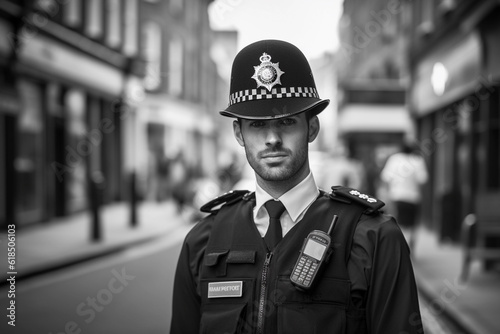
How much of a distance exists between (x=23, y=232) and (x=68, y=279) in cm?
495

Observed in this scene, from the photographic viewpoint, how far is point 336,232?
1957 millimetres

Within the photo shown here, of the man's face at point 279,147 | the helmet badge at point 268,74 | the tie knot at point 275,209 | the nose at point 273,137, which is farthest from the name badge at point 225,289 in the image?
the helmet badge at point 268,74

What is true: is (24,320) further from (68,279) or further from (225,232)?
(225,232)

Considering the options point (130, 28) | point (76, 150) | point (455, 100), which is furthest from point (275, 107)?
point (130, 28)

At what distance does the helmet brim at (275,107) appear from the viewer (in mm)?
2014

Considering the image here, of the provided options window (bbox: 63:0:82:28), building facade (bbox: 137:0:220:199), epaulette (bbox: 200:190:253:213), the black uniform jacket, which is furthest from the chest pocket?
building facade (bbox: 137:0:220:199)

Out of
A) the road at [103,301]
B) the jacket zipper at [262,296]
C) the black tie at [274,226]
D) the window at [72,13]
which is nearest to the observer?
the jacket zipper at [262,296]

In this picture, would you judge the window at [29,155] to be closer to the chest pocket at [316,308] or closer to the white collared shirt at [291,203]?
the white collared shirt at [291,203]

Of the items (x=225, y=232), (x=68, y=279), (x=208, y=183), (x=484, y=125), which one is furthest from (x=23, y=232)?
(x=225, y=232)

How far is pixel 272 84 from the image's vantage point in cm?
207

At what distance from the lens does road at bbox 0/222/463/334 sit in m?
5.70

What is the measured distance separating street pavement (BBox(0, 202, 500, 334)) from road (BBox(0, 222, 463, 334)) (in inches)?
6.1

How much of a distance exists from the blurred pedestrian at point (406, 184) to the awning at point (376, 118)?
16.4 metres

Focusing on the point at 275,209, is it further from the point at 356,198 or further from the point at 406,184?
the point at 406,184
